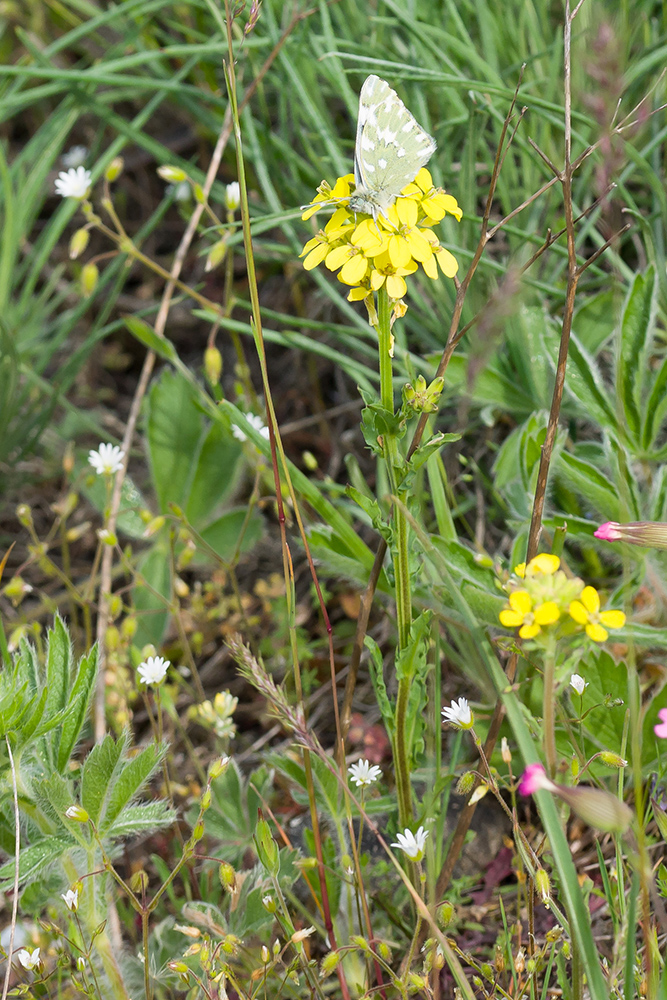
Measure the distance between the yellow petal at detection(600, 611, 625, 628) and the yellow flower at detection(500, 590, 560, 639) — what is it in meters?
0.05

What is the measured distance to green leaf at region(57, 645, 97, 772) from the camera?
1.27 m

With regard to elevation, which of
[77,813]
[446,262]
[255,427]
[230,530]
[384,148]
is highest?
[384,148]

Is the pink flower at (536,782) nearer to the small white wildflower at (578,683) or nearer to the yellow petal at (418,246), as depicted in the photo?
the small white wildflower at (578,683)

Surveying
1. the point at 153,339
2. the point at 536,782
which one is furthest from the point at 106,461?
the point at 536,782

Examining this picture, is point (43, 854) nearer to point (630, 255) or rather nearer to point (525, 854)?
point (525, 854)

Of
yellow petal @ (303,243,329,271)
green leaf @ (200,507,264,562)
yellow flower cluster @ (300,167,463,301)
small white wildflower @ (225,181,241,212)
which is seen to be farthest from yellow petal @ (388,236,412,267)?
green leaf @ (200,507,264,562)

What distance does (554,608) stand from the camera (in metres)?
0.90

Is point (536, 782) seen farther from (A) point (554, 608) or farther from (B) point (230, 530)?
(B) point (230, 530)

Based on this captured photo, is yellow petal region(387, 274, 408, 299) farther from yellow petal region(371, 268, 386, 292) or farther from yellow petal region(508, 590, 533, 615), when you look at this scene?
yellow petal region(508, 590, 533, 615)

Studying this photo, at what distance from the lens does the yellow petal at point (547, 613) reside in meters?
0.89

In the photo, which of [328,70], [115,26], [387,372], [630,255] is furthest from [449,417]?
[115,26]

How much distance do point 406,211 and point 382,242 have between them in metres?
0.06

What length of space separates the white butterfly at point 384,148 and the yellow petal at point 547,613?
1.58 feet

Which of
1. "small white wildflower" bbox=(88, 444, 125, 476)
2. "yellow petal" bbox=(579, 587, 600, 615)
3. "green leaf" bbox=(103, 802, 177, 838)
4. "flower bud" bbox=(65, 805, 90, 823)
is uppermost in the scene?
"yellow petal" bbox=(579, 587, 600, 615)
